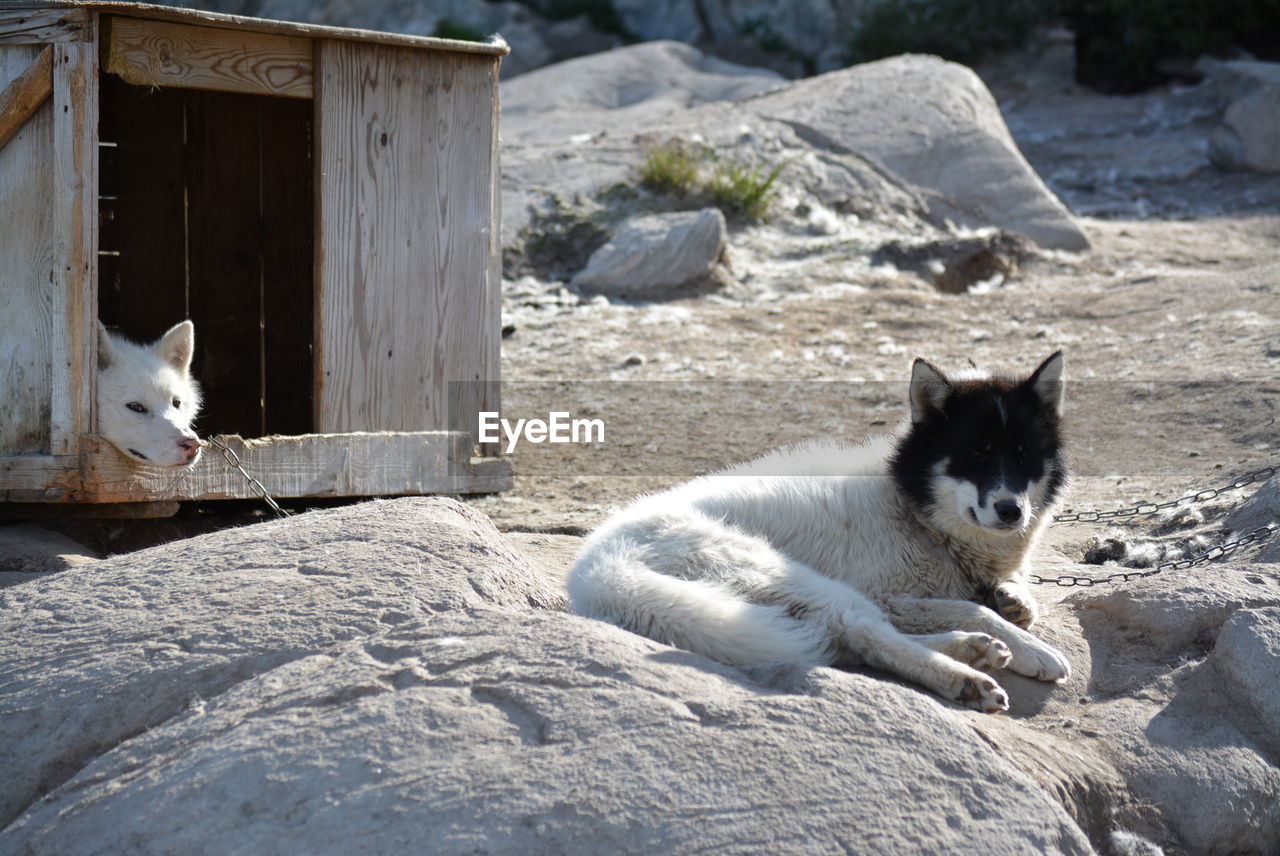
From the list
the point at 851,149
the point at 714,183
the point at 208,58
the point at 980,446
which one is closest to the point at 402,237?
the point at 208,58

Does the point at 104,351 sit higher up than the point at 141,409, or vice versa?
the point at 104,351

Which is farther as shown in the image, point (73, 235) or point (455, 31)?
point (455, 31)

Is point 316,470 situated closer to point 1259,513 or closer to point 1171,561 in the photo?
point 1171,561

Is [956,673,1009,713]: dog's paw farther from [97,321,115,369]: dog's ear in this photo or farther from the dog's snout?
[97,321,115,369]: dog's ear

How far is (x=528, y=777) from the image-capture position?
2.50 meters

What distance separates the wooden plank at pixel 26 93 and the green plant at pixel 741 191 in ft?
23.5

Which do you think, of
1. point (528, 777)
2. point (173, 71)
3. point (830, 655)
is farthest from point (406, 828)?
point (173, 71)

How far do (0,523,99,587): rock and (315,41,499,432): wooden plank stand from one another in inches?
49.2

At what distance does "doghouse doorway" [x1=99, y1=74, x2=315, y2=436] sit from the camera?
6.89 m

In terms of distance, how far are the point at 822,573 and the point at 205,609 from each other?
185 cm

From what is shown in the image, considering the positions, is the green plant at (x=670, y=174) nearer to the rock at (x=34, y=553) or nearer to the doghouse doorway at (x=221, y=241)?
the doghouse doorway at (x=221, y=241)

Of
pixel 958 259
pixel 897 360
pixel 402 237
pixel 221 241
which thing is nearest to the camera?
pixel 402 237

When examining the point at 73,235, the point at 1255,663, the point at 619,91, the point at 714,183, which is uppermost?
the point at 619,91

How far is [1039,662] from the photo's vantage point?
345 cm
